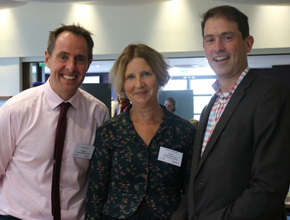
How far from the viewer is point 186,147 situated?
2061 mm

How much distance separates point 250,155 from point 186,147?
1.93 ft

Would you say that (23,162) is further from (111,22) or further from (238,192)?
(111,22)

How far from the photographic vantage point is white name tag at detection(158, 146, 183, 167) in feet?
6.54

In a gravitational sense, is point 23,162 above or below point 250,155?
below

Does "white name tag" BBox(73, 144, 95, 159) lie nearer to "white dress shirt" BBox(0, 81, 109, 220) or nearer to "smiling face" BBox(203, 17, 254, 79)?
"white dress shirt" BBox(0, 81, 109, 220)

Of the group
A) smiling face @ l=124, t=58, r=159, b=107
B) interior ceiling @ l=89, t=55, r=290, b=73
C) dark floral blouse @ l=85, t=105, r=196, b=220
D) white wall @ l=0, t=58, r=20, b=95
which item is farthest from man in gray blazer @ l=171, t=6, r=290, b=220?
white wall @ l=0, t=58, r=20, b=95

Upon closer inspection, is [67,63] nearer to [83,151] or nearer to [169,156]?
[83,151]

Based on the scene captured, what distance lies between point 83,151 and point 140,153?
393 mm

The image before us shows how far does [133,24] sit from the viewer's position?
6.36 meters

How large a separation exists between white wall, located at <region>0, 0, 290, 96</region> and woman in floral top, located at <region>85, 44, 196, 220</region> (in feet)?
13.7

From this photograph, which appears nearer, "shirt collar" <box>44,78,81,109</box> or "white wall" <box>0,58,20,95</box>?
"shirt collar" <box>44,78,81,109</box>

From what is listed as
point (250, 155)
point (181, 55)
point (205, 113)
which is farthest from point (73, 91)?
point (181, 55)

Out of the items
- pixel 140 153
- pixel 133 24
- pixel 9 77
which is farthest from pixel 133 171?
pixel 9 77

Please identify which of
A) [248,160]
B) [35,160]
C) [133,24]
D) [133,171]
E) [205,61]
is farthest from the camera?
[205,61]
